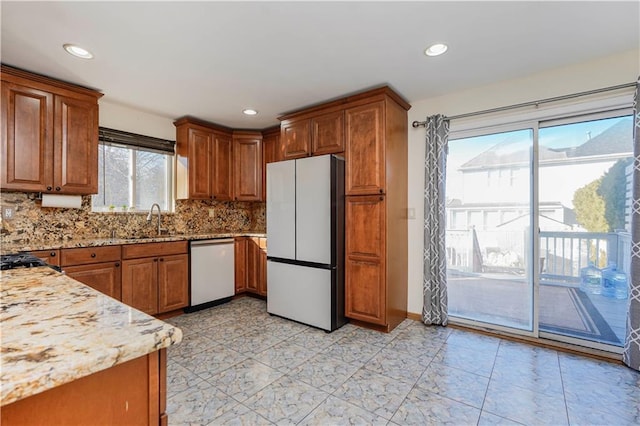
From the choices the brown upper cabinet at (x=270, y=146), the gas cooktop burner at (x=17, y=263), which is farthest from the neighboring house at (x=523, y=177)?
the gas cooktop burner at (x=17, y=263)

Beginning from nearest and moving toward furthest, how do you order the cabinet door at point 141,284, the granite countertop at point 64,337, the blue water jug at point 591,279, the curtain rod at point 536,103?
1. the granite countertop at point 64,337
2. the curtain rod at point 536,103
3. the blue water jug at point 591,279
4. the cabinet door at point 141,284

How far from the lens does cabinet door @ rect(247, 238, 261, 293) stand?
4.07 metres

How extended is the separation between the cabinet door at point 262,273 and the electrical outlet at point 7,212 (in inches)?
97.6

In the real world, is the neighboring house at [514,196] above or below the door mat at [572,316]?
above

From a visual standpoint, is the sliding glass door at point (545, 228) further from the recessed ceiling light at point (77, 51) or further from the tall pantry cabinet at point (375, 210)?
the recessed ceiling light at point (77, 51)

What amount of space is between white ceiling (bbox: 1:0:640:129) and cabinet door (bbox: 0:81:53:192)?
0.27 metres

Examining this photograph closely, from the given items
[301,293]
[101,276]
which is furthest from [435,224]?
[101,276]

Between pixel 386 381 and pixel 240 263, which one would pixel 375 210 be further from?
pixel 240 263

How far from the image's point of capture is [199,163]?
3.92 m

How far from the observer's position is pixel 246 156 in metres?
4.39

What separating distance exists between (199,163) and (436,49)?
9.98 feet

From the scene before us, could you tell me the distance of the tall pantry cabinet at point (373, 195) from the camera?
115 inches

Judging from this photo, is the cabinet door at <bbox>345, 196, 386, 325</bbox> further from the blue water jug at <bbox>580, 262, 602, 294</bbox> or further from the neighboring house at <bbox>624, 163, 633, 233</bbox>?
the neighboring house at <bbox>624, 163, 633, 233</bbox>

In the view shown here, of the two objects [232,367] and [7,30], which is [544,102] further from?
[7,30]
